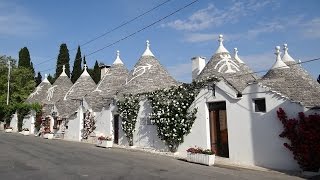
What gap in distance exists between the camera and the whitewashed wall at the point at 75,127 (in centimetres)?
3436

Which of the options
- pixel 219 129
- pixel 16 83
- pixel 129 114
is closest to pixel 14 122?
pixel 16 83

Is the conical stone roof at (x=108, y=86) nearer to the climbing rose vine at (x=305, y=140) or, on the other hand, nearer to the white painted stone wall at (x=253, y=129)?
the white painted stone wall at (x=253, y=129)

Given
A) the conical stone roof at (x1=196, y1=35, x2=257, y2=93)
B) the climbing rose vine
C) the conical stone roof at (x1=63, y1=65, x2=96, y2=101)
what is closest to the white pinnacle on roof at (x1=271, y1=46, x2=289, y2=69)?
the conical stone roof at (x1=196, y1=35, x2=257, y2=93)

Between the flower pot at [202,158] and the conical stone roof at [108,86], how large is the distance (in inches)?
595


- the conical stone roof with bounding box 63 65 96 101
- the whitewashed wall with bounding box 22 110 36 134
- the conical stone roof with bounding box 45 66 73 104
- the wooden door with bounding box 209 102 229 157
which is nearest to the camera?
the wooden door with bounding box 209 102 229 157

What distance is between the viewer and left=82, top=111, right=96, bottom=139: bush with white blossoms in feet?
105

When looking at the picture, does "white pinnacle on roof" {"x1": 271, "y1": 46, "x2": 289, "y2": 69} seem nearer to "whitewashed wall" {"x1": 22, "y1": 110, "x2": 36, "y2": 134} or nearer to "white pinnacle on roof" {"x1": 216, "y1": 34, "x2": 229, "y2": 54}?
"white pinnacle on roof" {"x1": 216, "y1": 34, "x2": 229, "y2": 54}

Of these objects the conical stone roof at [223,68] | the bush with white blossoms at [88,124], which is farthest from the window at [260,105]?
the bush with white blossoms at [88,124]

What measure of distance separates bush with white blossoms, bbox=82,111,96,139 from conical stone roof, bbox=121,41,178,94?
5.44 meters

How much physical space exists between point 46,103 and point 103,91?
13255 mm

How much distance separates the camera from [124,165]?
1469cm

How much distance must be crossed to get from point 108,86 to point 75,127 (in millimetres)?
5231

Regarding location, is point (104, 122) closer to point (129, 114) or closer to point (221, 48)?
point (129, 114)

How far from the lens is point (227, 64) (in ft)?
72.4
